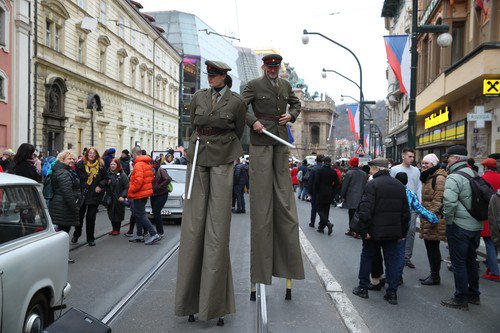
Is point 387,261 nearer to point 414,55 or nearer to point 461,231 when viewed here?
point 461,231

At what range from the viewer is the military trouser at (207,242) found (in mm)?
4766

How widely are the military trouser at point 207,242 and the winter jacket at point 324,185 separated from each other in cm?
857

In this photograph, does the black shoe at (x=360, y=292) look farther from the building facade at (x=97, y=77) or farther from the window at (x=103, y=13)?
the window at (x=103, y=13)

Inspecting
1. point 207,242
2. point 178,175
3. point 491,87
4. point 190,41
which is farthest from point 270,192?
point 190,41

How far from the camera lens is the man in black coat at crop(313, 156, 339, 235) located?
13086mm

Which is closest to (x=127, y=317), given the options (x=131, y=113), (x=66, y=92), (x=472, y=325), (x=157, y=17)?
(x=472, y=325)

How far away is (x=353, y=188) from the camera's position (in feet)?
42.7

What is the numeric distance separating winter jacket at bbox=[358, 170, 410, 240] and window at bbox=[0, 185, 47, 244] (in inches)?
147

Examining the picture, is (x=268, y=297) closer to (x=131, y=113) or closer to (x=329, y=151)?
(x=131, y=113)

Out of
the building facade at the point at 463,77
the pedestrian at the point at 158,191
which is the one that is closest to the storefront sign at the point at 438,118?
the building facade at the point at 463,77

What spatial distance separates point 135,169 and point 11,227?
256 inches

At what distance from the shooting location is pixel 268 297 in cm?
618

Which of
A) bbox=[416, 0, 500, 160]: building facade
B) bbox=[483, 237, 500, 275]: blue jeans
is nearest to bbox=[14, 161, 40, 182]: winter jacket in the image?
bbox=[483, 237, 500, 275]: blue jeans

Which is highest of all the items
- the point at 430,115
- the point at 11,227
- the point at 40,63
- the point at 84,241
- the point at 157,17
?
the point at 157,17
